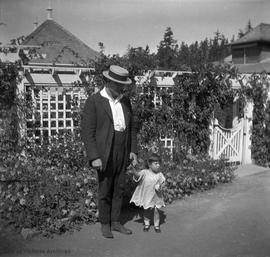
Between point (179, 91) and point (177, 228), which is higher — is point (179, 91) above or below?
above

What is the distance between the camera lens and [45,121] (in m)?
6.34

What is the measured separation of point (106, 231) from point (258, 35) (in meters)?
23.9

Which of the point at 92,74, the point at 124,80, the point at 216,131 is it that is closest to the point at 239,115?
the point at 216,131

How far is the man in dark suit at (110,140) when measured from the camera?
405 cm

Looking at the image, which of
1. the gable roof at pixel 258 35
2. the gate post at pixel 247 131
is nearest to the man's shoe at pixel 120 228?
the gate post at pixel 247 131

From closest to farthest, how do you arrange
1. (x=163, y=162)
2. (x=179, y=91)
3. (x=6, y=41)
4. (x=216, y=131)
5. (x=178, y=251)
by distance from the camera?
(x=178, y=251) → (x=6, y=41) → (x=163, y=162) → (x=179, y=91) → (x=216, y=131)

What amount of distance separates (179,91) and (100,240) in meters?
3.76

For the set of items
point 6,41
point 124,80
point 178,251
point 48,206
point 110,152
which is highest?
point 6,41

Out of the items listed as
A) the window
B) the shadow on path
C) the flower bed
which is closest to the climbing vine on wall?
the flower bed

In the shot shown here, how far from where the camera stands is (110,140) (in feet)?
13.4

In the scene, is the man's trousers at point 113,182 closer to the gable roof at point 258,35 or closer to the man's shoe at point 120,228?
the man's shoe at point 120,228

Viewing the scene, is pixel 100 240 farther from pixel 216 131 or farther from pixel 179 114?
pixel 216 131

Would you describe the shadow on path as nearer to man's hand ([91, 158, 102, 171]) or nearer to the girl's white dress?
the girl's white dress

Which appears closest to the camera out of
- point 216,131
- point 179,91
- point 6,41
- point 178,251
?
point 178,251
